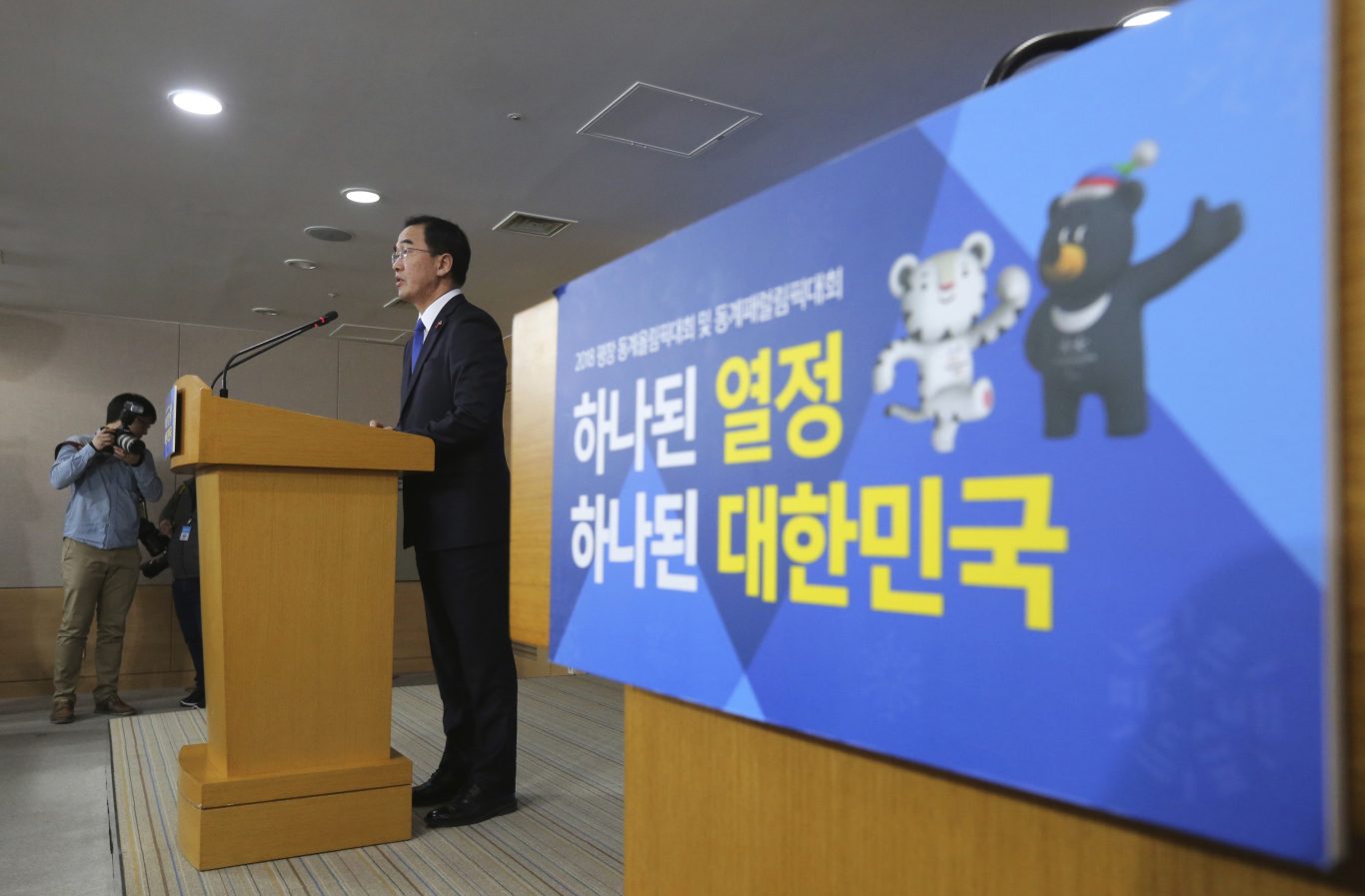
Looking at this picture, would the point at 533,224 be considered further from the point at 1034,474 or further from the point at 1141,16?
the point at 1034,474

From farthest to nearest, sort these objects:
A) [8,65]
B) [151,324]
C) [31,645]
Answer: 1. [151,324]
2. [31,645]
3. [8,65]

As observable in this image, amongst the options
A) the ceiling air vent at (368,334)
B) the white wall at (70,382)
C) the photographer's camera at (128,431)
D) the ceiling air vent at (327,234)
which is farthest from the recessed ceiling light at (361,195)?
the white wall at (70,382)

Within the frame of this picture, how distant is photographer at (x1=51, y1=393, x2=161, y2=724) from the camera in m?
4.71

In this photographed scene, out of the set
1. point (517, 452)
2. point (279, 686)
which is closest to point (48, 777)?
point (279, 686)

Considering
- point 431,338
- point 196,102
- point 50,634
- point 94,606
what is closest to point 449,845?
point 431,338

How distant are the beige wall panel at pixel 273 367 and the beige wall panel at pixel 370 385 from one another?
0.21ft

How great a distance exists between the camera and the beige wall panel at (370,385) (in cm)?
728

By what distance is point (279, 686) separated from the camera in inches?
79.9

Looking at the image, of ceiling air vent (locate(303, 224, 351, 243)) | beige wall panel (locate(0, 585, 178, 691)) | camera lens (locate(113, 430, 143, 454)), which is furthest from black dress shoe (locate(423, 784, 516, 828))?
beige wall panel (locate(0, 585, 178, 691))

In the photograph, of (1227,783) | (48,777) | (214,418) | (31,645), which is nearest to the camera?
(1227,783)

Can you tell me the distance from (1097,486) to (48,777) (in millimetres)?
4142

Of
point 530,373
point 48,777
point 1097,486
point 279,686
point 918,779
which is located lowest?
point 48,777

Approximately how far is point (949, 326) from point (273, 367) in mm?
7118

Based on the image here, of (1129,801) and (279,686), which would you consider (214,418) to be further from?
(1129,801)
